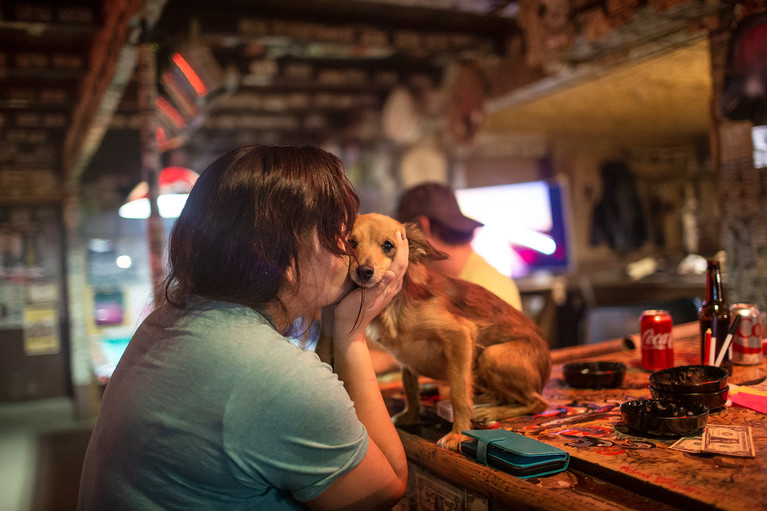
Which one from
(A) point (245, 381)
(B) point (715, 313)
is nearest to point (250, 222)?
(A) point (245, 381)

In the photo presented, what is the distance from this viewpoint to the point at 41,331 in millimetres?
5301

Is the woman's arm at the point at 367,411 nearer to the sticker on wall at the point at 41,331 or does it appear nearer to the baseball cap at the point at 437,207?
the baseball cap at the point at 437,207

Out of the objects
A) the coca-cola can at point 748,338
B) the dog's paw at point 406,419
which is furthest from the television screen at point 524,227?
the dog's paw at point 406,419

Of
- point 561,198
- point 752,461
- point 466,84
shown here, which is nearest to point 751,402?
point 752,461

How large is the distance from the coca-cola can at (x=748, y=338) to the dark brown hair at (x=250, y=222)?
1626 mm

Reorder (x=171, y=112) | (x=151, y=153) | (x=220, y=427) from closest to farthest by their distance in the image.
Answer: (x=220, y=427), (x=151, y=153), (x=171, y=112)

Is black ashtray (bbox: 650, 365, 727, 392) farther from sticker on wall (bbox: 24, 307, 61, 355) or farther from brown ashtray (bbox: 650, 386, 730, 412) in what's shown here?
sticker on wall (bbox: 24, 307, 61, 355)

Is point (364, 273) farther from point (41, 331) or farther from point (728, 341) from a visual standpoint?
point (41, 331)

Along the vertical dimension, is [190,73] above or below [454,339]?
above

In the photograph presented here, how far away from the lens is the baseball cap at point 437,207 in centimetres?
272

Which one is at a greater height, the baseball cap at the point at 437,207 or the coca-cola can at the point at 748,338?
the baseball cap at the point at 437,207

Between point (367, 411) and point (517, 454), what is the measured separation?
1.13ft

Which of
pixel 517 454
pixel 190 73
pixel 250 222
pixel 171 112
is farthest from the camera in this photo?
pixel 171 112

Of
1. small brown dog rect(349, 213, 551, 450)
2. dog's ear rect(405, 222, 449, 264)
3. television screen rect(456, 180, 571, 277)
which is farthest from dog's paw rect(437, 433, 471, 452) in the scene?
television screen rect(456, 180, 571, 277)
